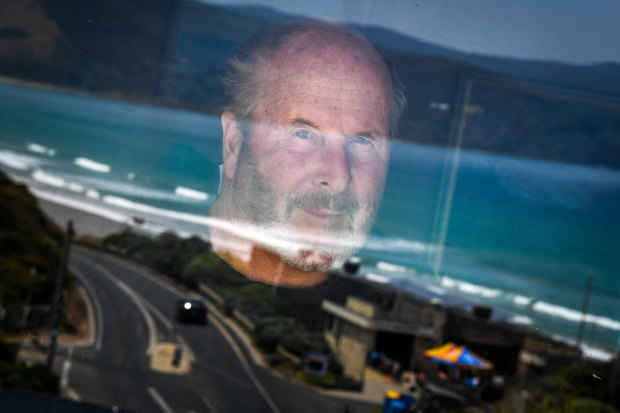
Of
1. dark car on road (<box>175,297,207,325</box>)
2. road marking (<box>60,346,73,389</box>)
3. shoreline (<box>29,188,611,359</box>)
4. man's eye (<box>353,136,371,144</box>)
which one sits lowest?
road marking (<box>60,346,73,389</box>)

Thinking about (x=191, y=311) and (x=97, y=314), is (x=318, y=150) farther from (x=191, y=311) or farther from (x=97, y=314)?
(x=97, y=314)

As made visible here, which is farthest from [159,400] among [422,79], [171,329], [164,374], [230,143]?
[422,79]

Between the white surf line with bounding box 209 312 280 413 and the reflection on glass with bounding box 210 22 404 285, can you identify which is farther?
the white surf line with bounding box 209 312 280 413

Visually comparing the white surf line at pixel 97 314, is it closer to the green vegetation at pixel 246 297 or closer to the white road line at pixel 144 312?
the white road line at pixel 144 312

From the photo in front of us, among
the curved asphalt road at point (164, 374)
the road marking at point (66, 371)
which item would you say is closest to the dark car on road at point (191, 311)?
the curved asphalt road at point (164, 374)

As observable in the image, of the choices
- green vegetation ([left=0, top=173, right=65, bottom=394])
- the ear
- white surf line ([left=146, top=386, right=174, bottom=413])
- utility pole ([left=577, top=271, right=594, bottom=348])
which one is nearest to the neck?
the ear

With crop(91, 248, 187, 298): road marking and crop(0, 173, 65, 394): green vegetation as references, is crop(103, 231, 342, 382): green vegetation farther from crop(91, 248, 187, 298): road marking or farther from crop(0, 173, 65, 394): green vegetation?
crop(0, 173, 65, 394): green vegetation
